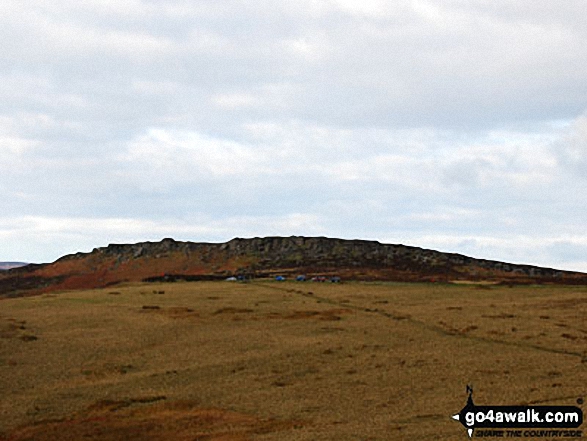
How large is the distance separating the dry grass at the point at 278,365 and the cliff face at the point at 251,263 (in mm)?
42734

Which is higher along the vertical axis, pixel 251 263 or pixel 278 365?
pixel 251 263

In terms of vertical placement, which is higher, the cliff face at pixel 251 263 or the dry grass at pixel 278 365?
the cliff face at pixel 251 263

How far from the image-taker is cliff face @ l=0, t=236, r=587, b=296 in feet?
343

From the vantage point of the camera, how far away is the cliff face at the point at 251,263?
104500 mm

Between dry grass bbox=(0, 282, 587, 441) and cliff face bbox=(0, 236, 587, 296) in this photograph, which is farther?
cliff face bbox=(0, 236, 587, 296)

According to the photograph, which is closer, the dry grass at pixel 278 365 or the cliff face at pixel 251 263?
the dry grass at pixel 278 365

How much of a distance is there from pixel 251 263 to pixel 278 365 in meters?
83.4

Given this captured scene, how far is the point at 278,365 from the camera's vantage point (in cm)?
3406

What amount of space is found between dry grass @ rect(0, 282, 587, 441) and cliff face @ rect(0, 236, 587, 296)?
140ft

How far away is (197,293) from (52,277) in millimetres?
64292

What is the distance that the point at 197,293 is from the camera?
6769cm

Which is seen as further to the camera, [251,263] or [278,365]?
[251,263]

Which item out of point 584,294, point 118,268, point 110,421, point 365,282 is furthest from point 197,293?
point 118,268

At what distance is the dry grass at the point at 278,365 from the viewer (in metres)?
23.9
